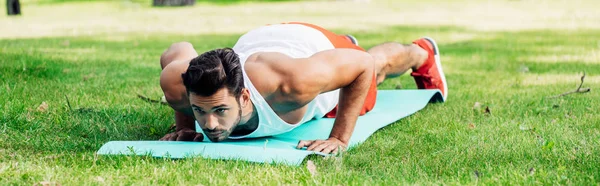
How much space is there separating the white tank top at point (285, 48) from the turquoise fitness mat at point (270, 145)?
81mm

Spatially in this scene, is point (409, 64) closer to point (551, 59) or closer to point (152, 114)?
point (152, 114)

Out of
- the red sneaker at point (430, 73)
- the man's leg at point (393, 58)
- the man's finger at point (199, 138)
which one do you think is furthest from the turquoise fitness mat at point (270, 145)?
the red sneaker at point (430, 73)

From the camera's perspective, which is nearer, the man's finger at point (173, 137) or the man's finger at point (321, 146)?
the man's finger at point (321, 146)

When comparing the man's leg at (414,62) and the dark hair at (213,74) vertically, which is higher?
the dark hair at (213,74)

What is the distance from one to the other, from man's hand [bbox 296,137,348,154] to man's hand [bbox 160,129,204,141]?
2.10 ft

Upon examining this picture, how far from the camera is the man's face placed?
3.98 metres

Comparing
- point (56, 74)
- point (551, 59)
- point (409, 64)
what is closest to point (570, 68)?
point (551, 59)

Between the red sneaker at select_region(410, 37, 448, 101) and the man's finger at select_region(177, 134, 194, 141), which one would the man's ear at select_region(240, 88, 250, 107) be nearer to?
the man's finger at select_region(177, 134, 194, 141)

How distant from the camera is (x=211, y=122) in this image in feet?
13.4

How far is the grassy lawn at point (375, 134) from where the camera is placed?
3670 mm

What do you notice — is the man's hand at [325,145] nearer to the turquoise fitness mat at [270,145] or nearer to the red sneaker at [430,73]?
the turquoise fitness mat at [270,145]

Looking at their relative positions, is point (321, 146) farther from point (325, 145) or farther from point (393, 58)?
point (393, 58)

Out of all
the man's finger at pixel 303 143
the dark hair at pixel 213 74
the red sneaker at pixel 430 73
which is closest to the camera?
the dark hair at pixel 213 74

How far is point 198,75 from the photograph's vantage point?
3.88 metres
